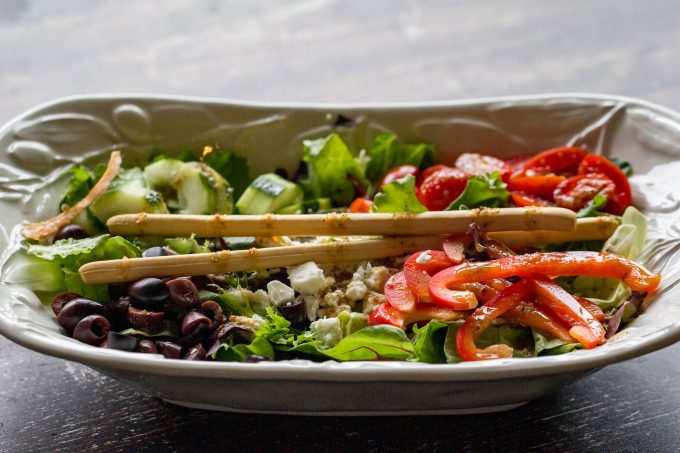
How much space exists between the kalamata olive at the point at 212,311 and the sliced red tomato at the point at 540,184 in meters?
1.11

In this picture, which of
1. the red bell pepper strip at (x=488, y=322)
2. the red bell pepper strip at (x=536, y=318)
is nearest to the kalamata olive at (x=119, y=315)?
the red bell pepper strip at (x=488, y=322)

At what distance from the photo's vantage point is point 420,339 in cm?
208

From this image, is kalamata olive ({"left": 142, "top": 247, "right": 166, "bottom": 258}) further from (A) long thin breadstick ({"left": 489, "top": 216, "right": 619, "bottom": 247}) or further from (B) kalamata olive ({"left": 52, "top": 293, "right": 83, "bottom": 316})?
(A) long thin breadstick ({"left": 489, "top": 216, "right": 619, "bottom": 247})

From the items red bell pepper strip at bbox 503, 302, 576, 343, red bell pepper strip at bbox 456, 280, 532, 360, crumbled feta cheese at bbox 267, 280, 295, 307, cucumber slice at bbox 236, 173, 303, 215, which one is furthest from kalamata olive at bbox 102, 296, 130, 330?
red bell pepper strip at bbox 503, 302, 576, 343

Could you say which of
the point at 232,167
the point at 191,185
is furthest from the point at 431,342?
the point at 232,167

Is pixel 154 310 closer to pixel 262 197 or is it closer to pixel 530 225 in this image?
pixel 262 197

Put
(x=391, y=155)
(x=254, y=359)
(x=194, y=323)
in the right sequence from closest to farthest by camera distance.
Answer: (x=254, y=359)
(x=194, y=323)
(x=391, y=155)

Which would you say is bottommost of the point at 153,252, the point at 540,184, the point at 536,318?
the point at 536,318

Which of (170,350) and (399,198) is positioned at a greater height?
(399,198)

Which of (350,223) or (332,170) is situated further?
(332,170)

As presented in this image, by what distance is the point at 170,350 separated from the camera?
2.07 m

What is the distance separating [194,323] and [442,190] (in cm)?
98

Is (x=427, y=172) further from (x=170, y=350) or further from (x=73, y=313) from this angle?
(x=73, y=313)

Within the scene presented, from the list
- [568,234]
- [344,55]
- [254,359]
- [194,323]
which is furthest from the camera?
[344,55]
